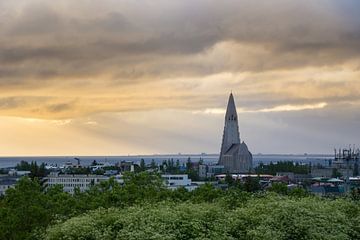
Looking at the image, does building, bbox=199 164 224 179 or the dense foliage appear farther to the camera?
building, bbox=199 164 224 179

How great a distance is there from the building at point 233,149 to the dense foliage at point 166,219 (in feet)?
445

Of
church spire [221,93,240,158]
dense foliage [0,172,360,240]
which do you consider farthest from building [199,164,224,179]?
dense foliage [0,172,360,240]

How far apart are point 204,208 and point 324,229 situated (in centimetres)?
621

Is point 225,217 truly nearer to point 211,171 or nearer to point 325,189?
point 325,189

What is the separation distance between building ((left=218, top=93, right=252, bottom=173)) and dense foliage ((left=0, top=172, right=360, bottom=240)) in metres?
135

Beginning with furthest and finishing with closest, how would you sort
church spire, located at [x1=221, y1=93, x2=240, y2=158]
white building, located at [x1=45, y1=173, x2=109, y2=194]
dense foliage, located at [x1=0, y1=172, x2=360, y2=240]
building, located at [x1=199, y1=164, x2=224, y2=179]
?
church spire, located at [x1=221, y1=93, x2=240, y2=158]
building, located at [x1=199, y1=164, x2=224, y2=179]
white building, located at [x1=45, y1=173, x2=109, y2=194]
dense foliage, located at [x1=0, y1=172, x2=360, y2=240]

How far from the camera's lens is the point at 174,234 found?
95.3 feet

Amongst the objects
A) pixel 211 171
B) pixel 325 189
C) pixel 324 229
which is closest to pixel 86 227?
pixel 324 229

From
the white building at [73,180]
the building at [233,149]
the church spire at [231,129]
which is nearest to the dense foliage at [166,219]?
the white building at [73,180]

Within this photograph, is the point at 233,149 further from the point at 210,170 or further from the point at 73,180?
the point at 73,180

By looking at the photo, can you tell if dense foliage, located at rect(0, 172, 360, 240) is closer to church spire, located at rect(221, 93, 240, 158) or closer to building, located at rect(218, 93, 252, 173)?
building, located at rect(218, 93, 252, 173)

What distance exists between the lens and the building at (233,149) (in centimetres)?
17538

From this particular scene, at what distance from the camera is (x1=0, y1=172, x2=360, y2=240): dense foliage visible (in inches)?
1174

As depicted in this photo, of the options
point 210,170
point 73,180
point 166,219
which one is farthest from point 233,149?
point 166,219
